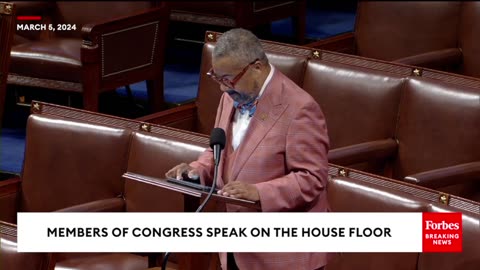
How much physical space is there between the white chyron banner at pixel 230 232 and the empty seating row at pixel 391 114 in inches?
16.1

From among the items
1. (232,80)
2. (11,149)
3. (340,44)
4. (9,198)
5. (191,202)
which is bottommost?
(11,149)

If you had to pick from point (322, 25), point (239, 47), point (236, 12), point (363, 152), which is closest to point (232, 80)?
point (239, 47)

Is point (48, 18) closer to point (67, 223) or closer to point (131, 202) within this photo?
point (131, 202)

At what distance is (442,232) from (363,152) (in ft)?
1.41

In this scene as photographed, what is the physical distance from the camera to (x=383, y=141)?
1.70 m

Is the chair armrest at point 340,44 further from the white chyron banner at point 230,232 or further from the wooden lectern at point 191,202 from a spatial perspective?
the white chyron banner at point 230,232

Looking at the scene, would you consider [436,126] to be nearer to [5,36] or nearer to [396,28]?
[396,28]

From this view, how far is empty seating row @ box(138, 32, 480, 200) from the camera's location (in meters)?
1.63

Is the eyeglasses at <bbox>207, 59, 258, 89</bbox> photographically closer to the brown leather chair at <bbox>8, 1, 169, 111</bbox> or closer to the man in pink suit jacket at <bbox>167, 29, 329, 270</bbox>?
the man in pink suit jacket at <bbox>167, 29, 329, 270</bbox>

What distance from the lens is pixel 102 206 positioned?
5.06ft

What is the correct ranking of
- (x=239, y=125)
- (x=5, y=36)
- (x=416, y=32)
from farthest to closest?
(x=416, y=32), (x=5, y=36), (x=239, y=125)

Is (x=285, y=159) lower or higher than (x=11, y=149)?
higher

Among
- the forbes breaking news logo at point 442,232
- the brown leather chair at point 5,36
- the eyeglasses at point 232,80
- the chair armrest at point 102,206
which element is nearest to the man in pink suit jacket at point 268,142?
the eyeglasses at point 232,80

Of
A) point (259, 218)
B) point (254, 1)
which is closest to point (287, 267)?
point (259, 218)
